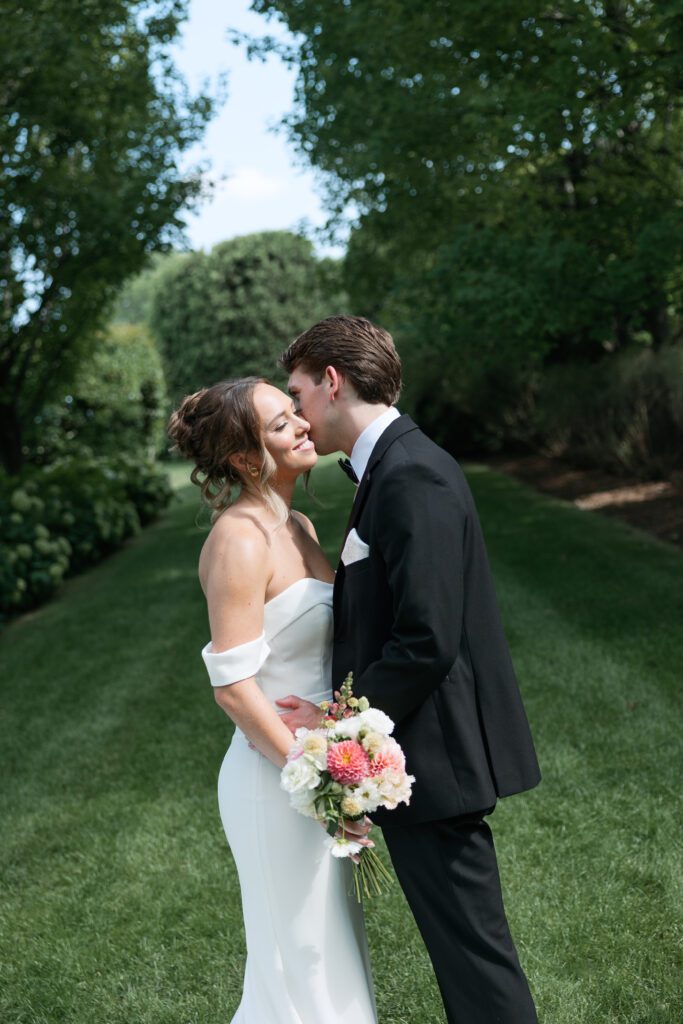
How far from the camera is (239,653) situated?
8.48 feet

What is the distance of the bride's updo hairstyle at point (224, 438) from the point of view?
2.73m

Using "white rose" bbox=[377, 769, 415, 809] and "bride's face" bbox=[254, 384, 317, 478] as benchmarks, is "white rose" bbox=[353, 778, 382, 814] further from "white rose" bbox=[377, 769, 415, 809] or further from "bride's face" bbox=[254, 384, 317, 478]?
"bride's face" bbox=[254, 384, 317, 478]

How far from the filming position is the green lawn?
391cm

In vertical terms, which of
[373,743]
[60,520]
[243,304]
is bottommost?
[60,520]

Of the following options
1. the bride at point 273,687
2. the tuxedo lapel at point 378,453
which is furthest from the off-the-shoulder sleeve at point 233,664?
the tuxedo lapel at point 378,453

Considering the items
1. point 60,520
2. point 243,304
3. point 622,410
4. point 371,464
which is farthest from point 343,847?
point 243,304

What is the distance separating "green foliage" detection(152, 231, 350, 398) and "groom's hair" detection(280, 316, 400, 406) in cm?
3162

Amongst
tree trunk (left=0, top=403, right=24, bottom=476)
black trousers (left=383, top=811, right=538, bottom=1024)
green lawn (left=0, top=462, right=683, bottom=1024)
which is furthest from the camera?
tree trunk (left=0, top=403, right=24, bottom=476)

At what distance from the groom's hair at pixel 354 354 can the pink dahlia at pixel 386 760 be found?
0.90 meters

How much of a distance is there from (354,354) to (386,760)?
1.01 meters

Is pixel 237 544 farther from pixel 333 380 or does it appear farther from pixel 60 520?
pixel 60 520

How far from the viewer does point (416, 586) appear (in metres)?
2.40

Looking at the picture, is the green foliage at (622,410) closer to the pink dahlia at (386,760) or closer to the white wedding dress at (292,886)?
the white wedding dress at (292,886)

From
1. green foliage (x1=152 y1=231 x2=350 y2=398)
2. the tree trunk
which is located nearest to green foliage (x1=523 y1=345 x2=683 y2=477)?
the tree trunk
